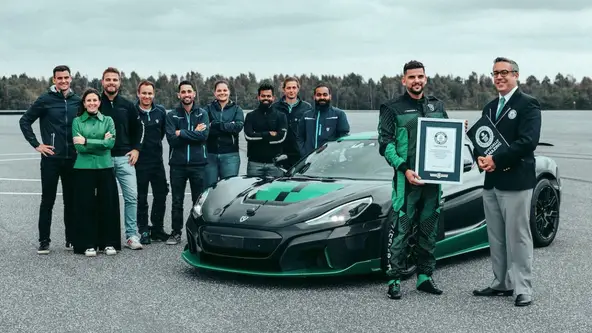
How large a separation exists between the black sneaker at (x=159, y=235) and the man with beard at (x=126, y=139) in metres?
0.32

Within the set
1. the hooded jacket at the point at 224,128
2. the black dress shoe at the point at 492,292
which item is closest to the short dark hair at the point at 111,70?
the hooded jacket at the point at 224,128

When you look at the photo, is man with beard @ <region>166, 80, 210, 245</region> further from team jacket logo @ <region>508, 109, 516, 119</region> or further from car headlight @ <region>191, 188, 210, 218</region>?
team jacket logo @ <region>508, 109, 516, 119</region>

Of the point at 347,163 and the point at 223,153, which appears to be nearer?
the point at 347,163

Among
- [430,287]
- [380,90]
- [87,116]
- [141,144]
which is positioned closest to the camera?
[430,287]

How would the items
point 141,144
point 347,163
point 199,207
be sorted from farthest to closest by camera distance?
point 141,144, point 347,163, point 199,207

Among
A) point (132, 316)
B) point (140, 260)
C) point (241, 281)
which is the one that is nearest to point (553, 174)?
Answer: point (241, 281)

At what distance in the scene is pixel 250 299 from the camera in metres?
6.05

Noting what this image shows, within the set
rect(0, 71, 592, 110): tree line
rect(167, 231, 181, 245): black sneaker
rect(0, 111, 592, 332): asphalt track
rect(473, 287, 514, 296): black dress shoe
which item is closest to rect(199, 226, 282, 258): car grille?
rect(0, 111, 592, 332): asphalt track

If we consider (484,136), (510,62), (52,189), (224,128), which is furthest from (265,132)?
(510,62)

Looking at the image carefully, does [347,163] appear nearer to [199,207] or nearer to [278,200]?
[278,200]

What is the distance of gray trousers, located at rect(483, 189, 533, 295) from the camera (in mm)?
6008

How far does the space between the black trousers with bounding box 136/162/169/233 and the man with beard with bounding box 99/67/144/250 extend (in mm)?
185

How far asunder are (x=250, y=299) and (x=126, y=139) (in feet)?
10.4

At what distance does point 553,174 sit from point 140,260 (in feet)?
14.5
